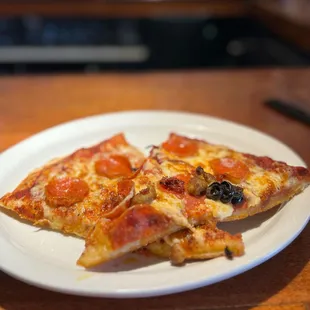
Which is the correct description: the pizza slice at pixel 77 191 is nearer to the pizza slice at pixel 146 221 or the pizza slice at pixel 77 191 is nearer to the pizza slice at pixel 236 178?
the pizza slice at pixel 146 221

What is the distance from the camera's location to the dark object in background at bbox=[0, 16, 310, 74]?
4.02 m

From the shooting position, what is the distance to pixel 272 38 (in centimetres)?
380

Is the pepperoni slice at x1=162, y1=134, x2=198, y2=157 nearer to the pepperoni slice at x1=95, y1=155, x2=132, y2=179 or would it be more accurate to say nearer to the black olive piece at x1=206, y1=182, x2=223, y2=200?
the pepperoni slice at x1=95, y1=155, x2=132, y2=179

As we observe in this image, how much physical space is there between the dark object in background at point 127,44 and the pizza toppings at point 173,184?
299 centimetres

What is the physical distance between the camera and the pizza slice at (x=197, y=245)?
98 cm

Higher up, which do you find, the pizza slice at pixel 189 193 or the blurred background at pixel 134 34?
the pizza slice at pixel 189 193

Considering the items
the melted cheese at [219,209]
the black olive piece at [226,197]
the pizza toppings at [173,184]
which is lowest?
the melted cheese at [219,209]

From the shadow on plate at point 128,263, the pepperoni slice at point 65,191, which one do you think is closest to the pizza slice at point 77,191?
the pepperoni slice at point 65,191

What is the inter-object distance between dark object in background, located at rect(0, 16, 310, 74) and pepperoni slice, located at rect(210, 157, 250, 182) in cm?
281

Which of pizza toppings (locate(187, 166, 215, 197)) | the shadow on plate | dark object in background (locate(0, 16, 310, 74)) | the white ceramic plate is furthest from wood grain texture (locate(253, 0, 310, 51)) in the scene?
the shadow on plate

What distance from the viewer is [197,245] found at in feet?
3.26

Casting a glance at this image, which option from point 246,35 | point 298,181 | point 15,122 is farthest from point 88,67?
point 298,181

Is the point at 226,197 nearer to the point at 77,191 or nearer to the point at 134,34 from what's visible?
the point at 77,191

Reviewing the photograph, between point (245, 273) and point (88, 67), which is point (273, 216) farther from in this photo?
point (88, 67)
